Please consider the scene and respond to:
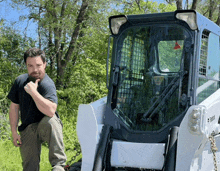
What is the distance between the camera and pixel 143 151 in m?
4.27

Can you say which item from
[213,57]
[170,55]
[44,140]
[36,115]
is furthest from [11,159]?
[213,57]

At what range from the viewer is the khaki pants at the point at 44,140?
4.05 meters

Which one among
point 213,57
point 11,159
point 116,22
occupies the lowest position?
point 11,159

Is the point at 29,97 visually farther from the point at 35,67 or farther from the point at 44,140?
the point at 44,140

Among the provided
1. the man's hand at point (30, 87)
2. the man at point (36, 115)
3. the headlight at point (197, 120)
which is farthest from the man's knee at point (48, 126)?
the headlight at point (197, 120)

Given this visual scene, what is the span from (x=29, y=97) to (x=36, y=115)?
0.22 m

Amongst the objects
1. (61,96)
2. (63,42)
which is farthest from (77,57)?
(61,96)

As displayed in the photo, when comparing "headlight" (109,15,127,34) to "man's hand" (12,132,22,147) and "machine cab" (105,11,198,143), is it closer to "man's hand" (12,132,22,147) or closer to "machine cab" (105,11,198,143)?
"machine cab" (105,11,198,143)

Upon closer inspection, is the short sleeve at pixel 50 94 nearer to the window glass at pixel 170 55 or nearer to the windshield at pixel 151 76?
the windshield at pixel 151 76

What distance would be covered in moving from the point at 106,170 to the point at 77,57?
10.2 meters

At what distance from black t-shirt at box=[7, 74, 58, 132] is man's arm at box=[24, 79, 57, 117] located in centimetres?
11

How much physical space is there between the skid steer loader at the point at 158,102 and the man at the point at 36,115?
0.45 metres

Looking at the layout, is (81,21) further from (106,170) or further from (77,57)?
(106,170)

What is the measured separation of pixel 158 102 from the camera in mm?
4641
